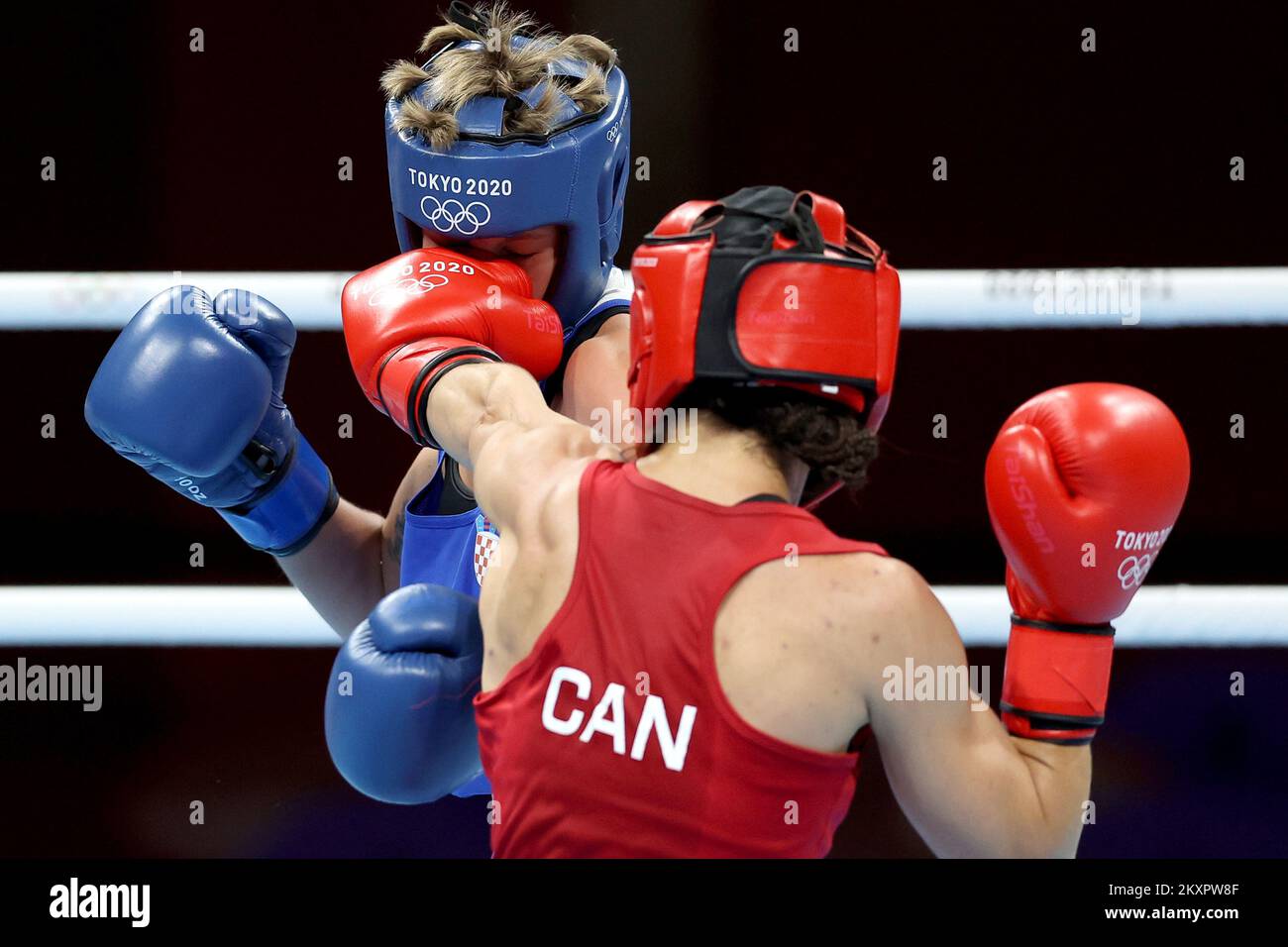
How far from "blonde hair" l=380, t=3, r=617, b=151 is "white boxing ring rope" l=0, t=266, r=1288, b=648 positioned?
729mm

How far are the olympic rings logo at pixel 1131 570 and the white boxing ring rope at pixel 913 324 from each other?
1.11 m

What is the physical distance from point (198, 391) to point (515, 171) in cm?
58

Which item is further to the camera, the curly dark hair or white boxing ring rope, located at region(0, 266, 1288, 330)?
white boxing ring rope, located at region(0, 266, 1288, 330)

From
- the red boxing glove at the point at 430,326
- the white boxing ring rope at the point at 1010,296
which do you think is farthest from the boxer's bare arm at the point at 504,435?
the white boxing ring rope at the point at 1010,296

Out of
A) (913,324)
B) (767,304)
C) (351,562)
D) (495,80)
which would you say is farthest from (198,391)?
(913,324)

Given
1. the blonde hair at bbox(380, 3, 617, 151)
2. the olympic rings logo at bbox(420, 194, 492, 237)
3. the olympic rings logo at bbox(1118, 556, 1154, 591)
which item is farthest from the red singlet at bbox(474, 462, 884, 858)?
the blonde hair at bbox(380, 3, 617, 151)

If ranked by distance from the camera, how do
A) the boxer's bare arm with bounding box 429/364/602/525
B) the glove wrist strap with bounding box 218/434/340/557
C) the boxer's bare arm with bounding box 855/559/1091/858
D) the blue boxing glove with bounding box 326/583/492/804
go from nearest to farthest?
the boxer's bare arm with bounding box 855/559/1091/858, the boxer's bare arm with bounding box 429/364/602/525, the blue boxing glove with bounding box 326/583/492/804, the glove wrist strap with bounding box 218/434/340/557

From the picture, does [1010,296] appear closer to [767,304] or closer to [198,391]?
[767,304]

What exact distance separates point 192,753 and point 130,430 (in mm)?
1645

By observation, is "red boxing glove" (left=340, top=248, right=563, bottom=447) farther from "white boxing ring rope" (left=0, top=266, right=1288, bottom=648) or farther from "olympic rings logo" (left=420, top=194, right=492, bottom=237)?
"white boxing ring rope" (left=0, top=266, right=1288, bottom=648)

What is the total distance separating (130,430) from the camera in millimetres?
2123

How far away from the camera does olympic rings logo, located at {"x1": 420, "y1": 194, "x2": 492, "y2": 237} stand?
2.05 meters

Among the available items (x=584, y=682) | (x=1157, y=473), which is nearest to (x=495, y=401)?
(x=584, y=682)

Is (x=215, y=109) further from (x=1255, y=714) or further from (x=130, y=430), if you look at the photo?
(x=1255, y=714)
